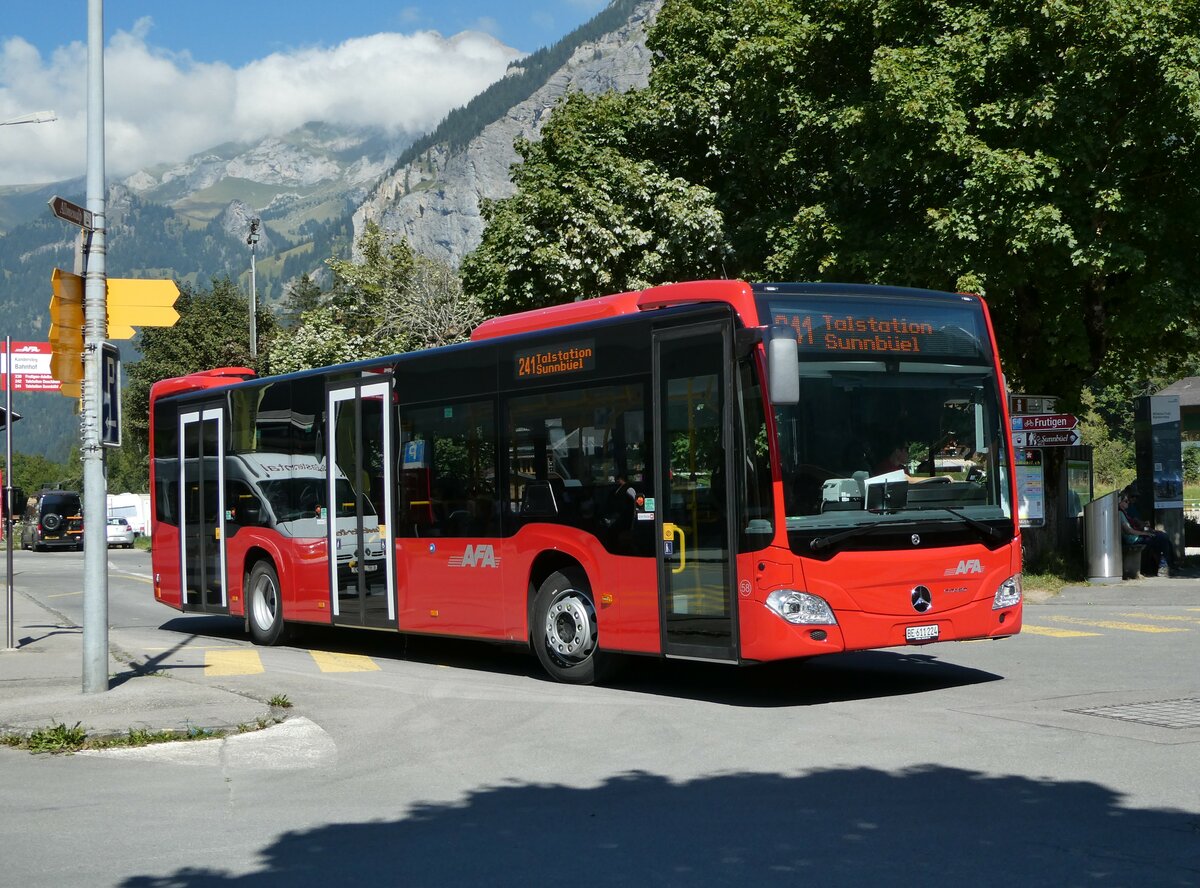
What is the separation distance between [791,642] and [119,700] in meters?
5.08

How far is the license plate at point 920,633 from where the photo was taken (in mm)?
10609

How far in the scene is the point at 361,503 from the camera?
48.9 ft

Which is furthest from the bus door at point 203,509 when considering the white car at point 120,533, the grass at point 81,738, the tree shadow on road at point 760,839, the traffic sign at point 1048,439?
the white car at point 120,533

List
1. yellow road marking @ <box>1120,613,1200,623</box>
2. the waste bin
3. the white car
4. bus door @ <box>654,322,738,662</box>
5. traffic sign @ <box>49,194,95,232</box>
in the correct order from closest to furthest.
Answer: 1. bus door @ <box>654,322,738,662</box>
2. traffic sign @ <box>49,194,95,232</box>
3. yellow road marking @ <box>1120,613,1200,623</box>
4. the waste bin
5. the white car

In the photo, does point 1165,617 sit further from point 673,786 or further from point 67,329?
point 67,329

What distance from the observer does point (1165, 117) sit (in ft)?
66.4

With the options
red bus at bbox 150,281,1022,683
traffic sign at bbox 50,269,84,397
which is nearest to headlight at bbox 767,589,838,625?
red bus at bbox 150,281,1022,683

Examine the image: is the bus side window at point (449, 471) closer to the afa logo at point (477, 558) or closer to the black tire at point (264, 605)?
the afa logo at point (477, 558)

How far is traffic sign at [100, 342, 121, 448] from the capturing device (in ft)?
37.7

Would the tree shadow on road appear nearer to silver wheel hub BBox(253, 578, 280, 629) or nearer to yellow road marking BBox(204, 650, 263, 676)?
yellow road marking BBox(204, 650, 263, 676)

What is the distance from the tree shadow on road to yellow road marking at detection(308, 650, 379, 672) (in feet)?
22.1

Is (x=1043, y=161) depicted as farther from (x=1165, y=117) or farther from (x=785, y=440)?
(x=785, y=440)

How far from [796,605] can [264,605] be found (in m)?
8.69

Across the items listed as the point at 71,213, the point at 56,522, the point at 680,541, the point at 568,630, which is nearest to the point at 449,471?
the point at 568,630
